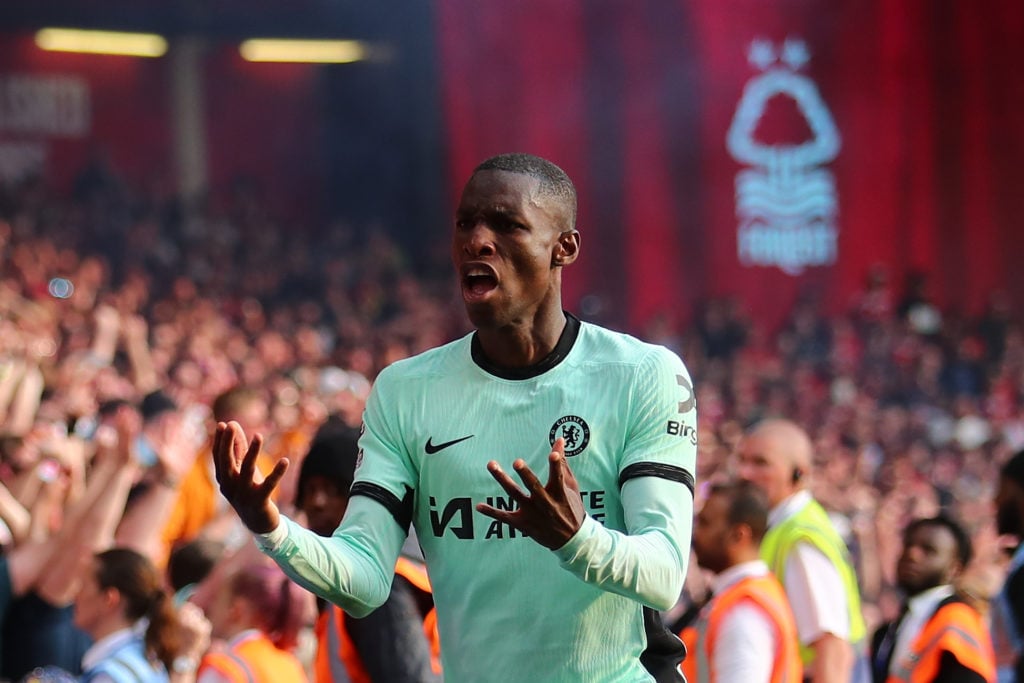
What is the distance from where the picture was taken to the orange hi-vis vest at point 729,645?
13.8 feet

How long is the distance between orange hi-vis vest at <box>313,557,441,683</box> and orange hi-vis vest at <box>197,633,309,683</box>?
0.29 m

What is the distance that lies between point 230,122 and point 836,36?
346 inches

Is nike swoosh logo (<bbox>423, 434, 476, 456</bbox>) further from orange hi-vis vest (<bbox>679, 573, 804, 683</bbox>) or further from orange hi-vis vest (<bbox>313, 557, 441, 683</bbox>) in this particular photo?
orange hi-vis vest (<bbox>679, 573, 804, 683</bbox>)

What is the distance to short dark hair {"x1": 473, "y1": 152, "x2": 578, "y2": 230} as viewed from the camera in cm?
275

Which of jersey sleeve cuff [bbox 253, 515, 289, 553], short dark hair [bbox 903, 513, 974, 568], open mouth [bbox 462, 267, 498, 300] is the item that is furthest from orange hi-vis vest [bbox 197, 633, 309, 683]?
short dark hair [bbox 903, 513, 974, 568]

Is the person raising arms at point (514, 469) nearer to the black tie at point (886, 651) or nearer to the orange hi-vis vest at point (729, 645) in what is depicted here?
the orange hi-vis vest at point (729, 645)

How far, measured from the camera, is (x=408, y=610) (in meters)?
3.50

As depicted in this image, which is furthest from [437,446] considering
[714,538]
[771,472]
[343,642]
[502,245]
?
[771,472]

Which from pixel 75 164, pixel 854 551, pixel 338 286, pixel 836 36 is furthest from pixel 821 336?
pixel 75 164

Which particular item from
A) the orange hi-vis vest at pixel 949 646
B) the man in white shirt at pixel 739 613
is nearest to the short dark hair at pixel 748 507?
the man in white shirt at pixel 739 613

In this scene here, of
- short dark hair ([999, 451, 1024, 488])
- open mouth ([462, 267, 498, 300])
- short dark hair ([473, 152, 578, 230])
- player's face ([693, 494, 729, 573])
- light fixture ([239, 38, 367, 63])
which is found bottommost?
player's face ([693, 494, 729, 573])

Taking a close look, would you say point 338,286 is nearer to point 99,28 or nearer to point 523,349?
point 99,28

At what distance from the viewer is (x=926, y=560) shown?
5203 millimetres

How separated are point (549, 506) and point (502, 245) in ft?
1.73
